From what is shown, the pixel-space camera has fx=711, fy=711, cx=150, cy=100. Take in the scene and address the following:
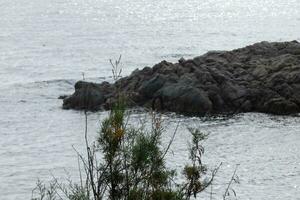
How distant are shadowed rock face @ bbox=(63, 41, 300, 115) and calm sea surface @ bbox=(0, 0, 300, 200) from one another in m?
1.00

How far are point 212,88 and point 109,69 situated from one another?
699 inches

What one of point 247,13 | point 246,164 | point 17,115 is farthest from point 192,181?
point 247,13

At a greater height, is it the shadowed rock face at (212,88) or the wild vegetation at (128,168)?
the shadowed rock face at (212,88)

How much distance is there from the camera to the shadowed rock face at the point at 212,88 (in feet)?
112

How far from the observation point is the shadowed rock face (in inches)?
1342

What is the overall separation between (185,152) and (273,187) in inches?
200

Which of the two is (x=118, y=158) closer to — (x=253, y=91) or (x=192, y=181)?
(x=192, y=181)

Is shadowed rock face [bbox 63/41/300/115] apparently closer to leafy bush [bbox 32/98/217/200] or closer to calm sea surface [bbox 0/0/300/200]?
calm sea surface [bbox 0/0/300/200]

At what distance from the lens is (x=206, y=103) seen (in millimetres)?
34094

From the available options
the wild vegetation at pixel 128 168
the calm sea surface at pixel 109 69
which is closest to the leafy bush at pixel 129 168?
the wild vegetation at pixel 128 168

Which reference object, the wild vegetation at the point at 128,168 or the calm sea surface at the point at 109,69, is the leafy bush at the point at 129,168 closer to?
the wild vegetation at the point at 128,168

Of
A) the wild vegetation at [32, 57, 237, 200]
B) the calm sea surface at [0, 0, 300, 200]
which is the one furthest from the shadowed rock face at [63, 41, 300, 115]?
the wild vegetation at [32, 57, 237, 200]

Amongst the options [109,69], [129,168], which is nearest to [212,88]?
[109,69]

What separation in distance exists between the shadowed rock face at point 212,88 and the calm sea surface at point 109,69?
39.6 inches
